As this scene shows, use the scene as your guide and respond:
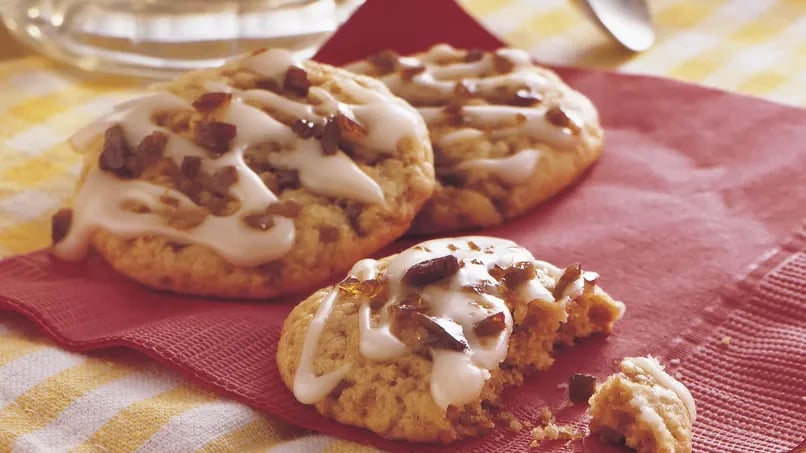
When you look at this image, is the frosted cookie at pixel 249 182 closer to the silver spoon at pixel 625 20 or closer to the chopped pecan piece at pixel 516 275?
the chopped pecan piece at pixel 516 275

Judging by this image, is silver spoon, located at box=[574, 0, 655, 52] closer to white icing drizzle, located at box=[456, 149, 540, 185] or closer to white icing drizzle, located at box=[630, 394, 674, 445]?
white icing drizzle, located at box=[456, 149, 540, 185]

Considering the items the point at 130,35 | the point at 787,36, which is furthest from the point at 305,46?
the point at 787,36

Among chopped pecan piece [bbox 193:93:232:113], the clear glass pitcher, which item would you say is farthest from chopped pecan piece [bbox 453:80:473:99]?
the clear glass pitcher

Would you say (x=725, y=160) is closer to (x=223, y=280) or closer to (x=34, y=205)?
(x=223, y=280)

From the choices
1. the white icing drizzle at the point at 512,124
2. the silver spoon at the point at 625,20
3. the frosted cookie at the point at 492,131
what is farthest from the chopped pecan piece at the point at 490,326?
the silver spoon at the point at 625,20

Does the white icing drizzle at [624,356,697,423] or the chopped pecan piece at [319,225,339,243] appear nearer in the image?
the white icing drizzle at [624,356,697,423]

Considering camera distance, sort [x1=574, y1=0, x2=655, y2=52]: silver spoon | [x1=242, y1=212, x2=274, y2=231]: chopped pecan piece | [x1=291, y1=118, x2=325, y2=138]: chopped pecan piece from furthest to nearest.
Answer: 1. [x1=574, y1=0, x2=655, y2=52]: silver spoon
2. [x1=291, y1=118, x2=325, y2=138]: chopped pecan piece
3. [x1=242, y1=212, x2=274, y2=231]: chopped pecan piece
